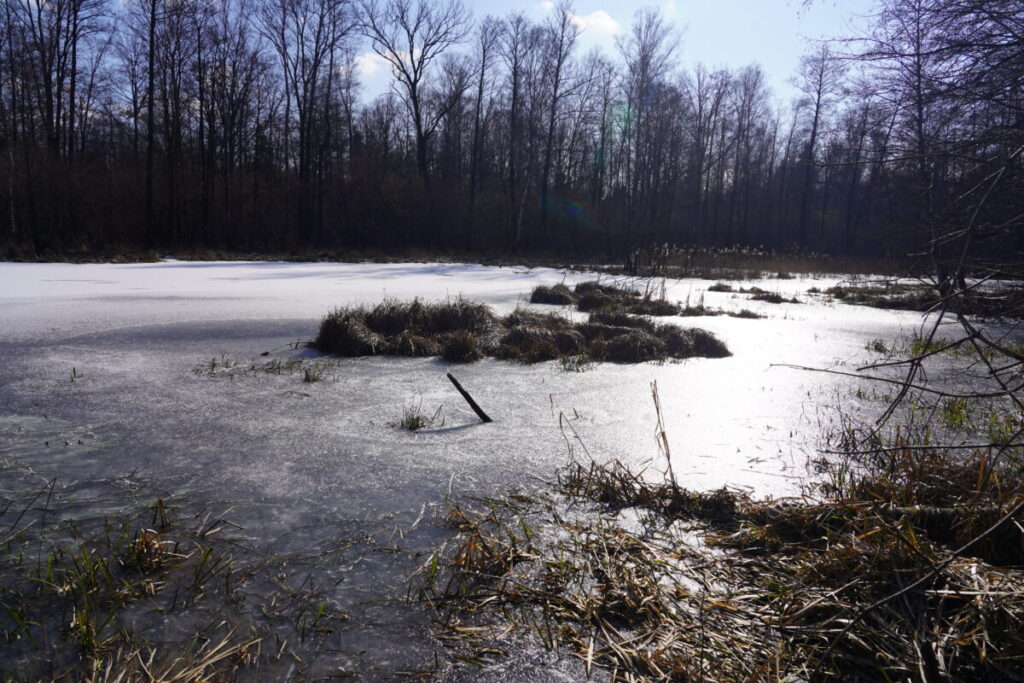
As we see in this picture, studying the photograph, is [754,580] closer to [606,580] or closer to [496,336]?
[606,580]

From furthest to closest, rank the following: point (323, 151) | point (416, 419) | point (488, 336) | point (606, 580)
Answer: point (323, 151), point (488, 336), point (416, 419), point (606, 580)

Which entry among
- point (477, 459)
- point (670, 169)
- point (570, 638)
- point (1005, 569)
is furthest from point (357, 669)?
point (670, 169)

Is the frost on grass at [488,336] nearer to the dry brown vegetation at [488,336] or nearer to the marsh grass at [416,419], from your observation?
the dry brown vegetation at [488,336]

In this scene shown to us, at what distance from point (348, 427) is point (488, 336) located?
296cm

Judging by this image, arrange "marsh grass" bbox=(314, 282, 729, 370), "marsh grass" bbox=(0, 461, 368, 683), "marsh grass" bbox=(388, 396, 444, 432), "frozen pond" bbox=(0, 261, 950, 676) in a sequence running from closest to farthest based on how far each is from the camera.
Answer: "marsh grass" bbox=(0, 461, 368, 683) → "frozen pond" bbox=(0, 261, 950, 676) → "marsh grass" bbox=(388, 396, 444, 432) → "marsh grass" bbox=(314, 282, 729, 370)

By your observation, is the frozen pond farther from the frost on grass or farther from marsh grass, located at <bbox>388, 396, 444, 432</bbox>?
the frost on grass

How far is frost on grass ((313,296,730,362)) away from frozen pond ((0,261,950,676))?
292 mm

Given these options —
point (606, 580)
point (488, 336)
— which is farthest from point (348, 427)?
point (488, 336)

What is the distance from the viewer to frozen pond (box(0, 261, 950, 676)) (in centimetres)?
200

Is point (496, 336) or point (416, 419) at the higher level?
point (496, 336)

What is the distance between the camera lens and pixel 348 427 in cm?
322

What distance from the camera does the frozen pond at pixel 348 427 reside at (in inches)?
78.7

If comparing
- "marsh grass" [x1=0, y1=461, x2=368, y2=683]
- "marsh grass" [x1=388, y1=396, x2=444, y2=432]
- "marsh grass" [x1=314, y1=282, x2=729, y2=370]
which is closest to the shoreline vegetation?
"marsh grass" [x1=0, y1=461, x2=368, y2=683]

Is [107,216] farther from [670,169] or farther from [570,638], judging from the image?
[670,169]
